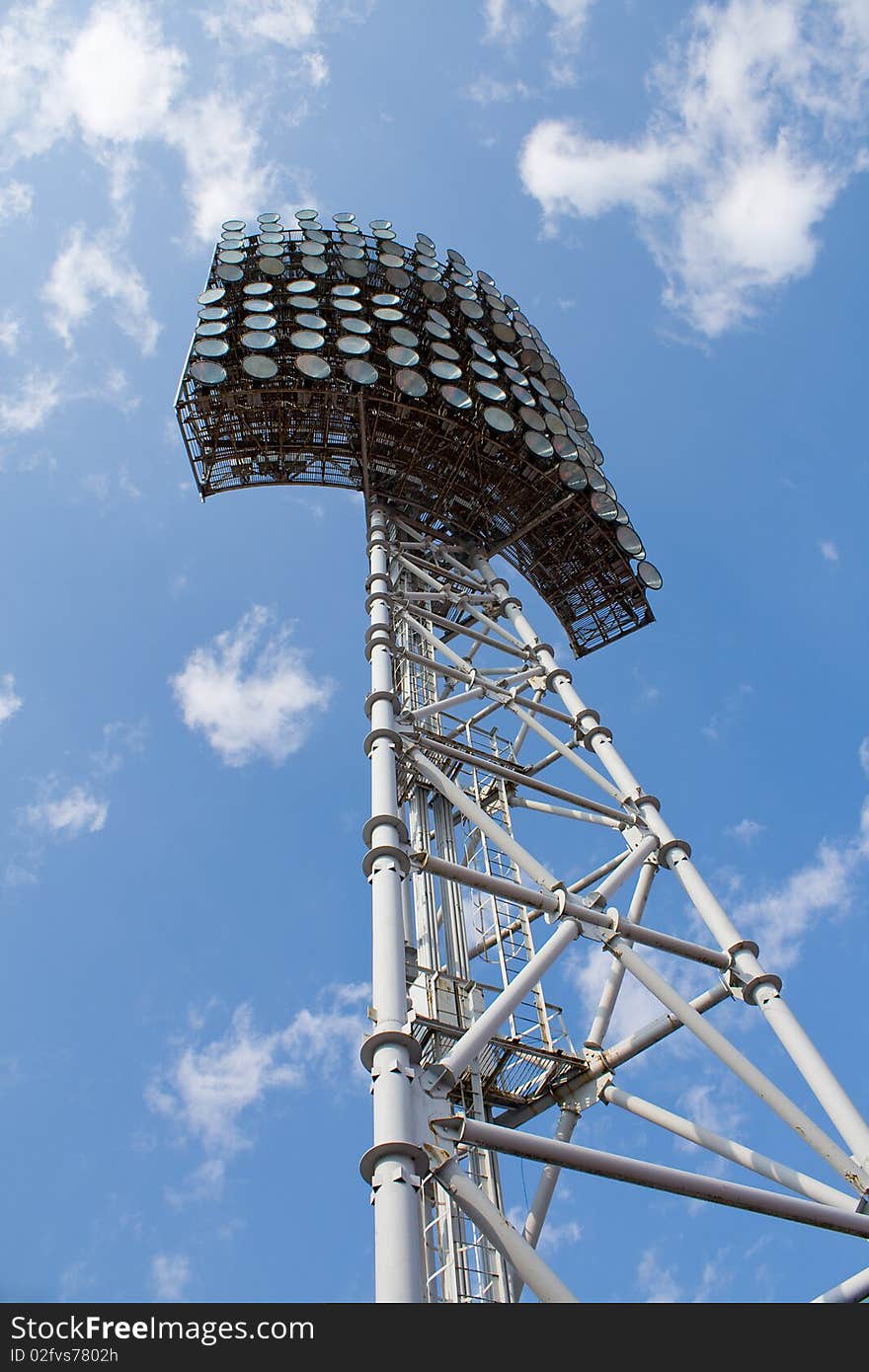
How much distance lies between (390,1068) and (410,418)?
15922 millimetres

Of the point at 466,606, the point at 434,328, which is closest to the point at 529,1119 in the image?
the point at 466,606

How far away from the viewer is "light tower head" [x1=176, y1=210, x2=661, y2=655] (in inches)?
853

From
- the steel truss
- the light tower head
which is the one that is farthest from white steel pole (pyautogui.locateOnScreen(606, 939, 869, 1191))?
the light tower head

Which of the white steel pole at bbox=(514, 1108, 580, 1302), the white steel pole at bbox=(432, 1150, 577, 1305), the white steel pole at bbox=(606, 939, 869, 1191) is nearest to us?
the white steel pole at bbox=(432, 1150, 577, 1305)

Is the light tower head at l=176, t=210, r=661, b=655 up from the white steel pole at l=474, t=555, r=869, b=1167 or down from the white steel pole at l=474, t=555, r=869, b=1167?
up

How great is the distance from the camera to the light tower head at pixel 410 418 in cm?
2167

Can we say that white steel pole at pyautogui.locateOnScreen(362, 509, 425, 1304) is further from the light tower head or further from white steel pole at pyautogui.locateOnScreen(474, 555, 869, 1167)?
the light tower head

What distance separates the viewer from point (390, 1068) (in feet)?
28.1

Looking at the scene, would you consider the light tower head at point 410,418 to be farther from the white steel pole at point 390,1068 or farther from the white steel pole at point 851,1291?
the white steel pole at point 851,1291

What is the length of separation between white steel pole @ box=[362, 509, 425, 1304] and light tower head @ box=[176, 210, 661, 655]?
10419 mm

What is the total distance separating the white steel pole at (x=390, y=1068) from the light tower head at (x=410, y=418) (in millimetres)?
10419

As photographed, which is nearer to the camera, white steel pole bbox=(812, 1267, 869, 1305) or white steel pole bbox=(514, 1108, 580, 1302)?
white steel pole bbox=(812, 1267, 869, 1305)

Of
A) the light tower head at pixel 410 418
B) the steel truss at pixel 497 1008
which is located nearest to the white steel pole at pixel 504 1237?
the steel truss at pixel 497 1008
